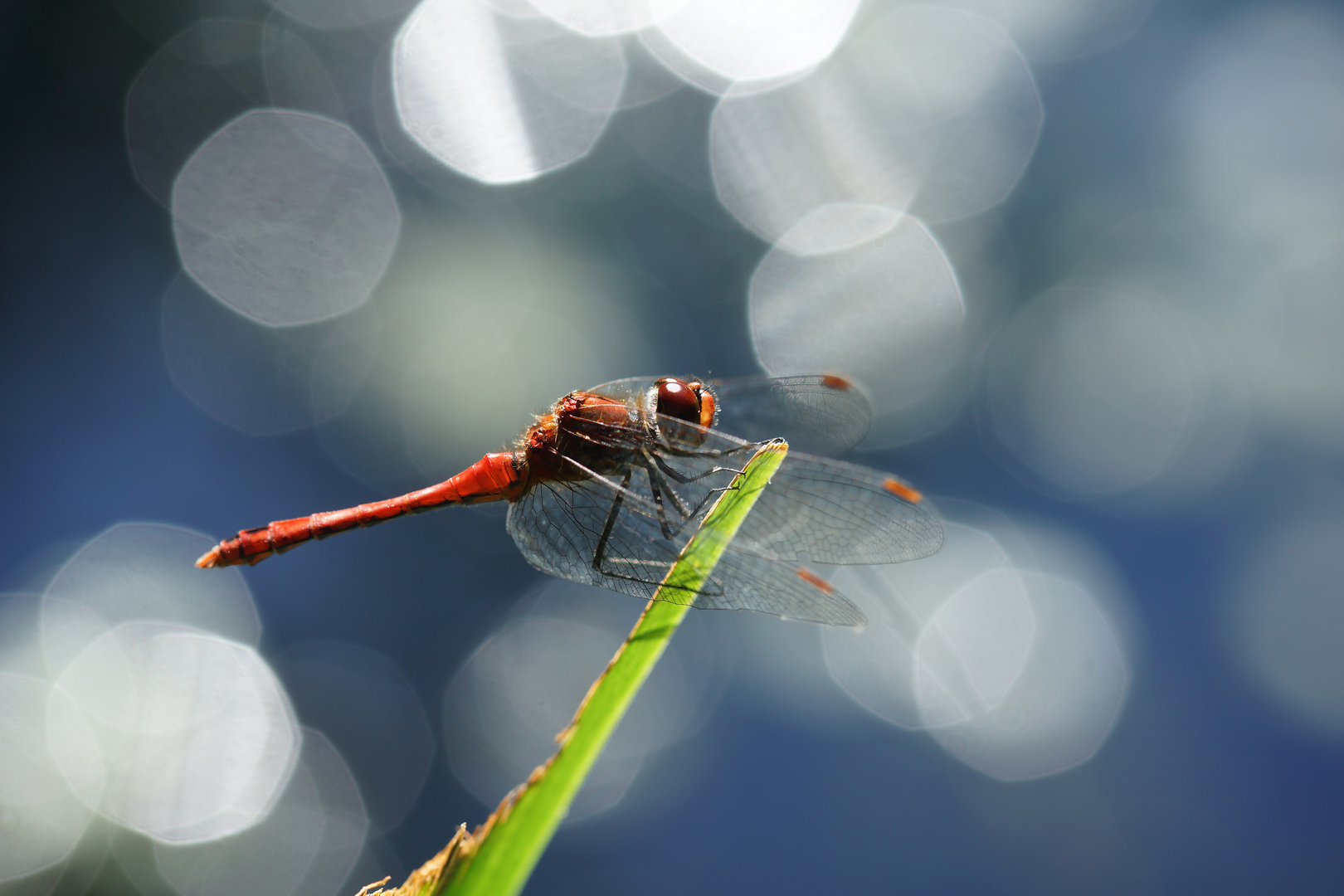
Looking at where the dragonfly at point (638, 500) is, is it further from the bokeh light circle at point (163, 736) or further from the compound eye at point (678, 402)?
the bokeh light circle at point (163, 736)

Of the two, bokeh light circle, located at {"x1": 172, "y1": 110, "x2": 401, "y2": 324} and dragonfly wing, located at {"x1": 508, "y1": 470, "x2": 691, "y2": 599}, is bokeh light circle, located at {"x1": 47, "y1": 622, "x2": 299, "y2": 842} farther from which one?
dragonfly wing, located at {"x1": 508, "y1": 470, "x2": 691, "y2": 599}

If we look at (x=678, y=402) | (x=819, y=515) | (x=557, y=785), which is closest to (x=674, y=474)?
(x=678, y=402)

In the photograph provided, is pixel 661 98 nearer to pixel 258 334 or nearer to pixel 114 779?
pixel 258 334

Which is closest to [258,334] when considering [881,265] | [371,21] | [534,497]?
[371,21]

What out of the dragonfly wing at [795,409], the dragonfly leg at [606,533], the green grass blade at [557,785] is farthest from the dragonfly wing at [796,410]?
the green grass blade at [557,785]

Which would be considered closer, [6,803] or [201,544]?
[6,803]

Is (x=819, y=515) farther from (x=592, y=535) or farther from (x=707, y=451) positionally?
(x=592, y=535)
